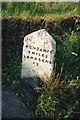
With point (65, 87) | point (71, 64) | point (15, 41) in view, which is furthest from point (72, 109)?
point (15, 41)

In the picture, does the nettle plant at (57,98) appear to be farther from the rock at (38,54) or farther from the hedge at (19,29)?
the hedge at (19,29)

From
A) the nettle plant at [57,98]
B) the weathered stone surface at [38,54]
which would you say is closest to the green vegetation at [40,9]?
the weathered stone surface at [38,54]

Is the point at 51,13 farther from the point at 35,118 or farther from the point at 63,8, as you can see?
the point at 35,118

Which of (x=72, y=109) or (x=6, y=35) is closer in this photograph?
(x=72, y=109)

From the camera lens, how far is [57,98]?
5.24 metres

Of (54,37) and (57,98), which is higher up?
(54,37)

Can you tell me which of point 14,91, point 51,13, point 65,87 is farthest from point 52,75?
point 51,13

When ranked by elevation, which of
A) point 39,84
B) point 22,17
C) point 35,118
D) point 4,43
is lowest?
point 35,118

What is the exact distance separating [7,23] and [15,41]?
10.3 inches

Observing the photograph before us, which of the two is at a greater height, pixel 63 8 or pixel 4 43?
pixel 63 8

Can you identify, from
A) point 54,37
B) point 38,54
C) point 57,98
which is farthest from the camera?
point 54,37

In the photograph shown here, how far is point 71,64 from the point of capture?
5531mm

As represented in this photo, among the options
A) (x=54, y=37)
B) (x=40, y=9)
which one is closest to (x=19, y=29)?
(x=40, y=9)

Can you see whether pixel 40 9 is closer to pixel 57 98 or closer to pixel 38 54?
pixel 38 54
